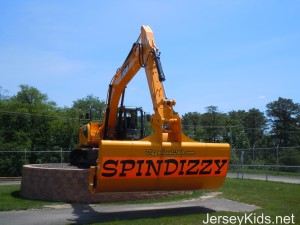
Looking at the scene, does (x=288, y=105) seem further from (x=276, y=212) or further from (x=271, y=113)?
(x=276, y=212)

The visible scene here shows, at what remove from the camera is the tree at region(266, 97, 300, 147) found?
225 ft

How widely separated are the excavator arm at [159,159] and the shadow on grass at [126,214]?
0.71 meters

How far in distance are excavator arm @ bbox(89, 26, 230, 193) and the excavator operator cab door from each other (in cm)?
355

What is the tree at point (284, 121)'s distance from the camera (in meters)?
68.4

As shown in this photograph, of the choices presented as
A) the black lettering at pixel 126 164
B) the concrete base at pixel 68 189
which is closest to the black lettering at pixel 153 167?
the black lettering at pixel 126 164

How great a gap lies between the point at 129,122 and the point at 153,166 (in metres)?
5.52

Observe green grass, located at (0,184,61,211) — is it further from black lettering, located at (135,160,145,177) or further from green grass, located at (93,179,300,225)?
black lettering, located at (135,160,145,177)

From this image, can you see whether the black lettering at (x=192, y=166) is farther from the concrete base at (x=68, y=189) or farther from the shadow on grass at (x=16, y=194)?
the shadow on grass at (x=16, y=194)

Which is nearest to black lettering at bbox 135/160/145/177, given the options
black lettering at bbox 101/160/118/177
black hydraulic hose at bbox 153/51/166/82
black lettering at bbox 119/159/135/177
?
black lettering at bbox 119/159/135/177

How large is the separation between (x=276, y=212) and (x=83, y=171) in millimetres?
6699

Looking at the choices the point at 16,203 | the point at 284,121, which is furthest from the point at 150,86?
the point at 284,121

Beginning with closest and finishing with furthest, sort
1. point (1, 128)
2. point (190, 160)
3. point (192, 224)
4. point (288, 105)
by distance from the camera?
1. point (192, 224)
2. point (190, 160)
3. point (1, 128)
4. point (288, 105)

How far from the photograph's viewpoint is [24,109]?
156ft

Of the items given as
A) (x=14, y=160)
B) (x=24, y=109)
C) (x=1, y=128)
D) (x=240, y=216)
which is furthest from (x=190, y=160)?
(x=24, y=109)
